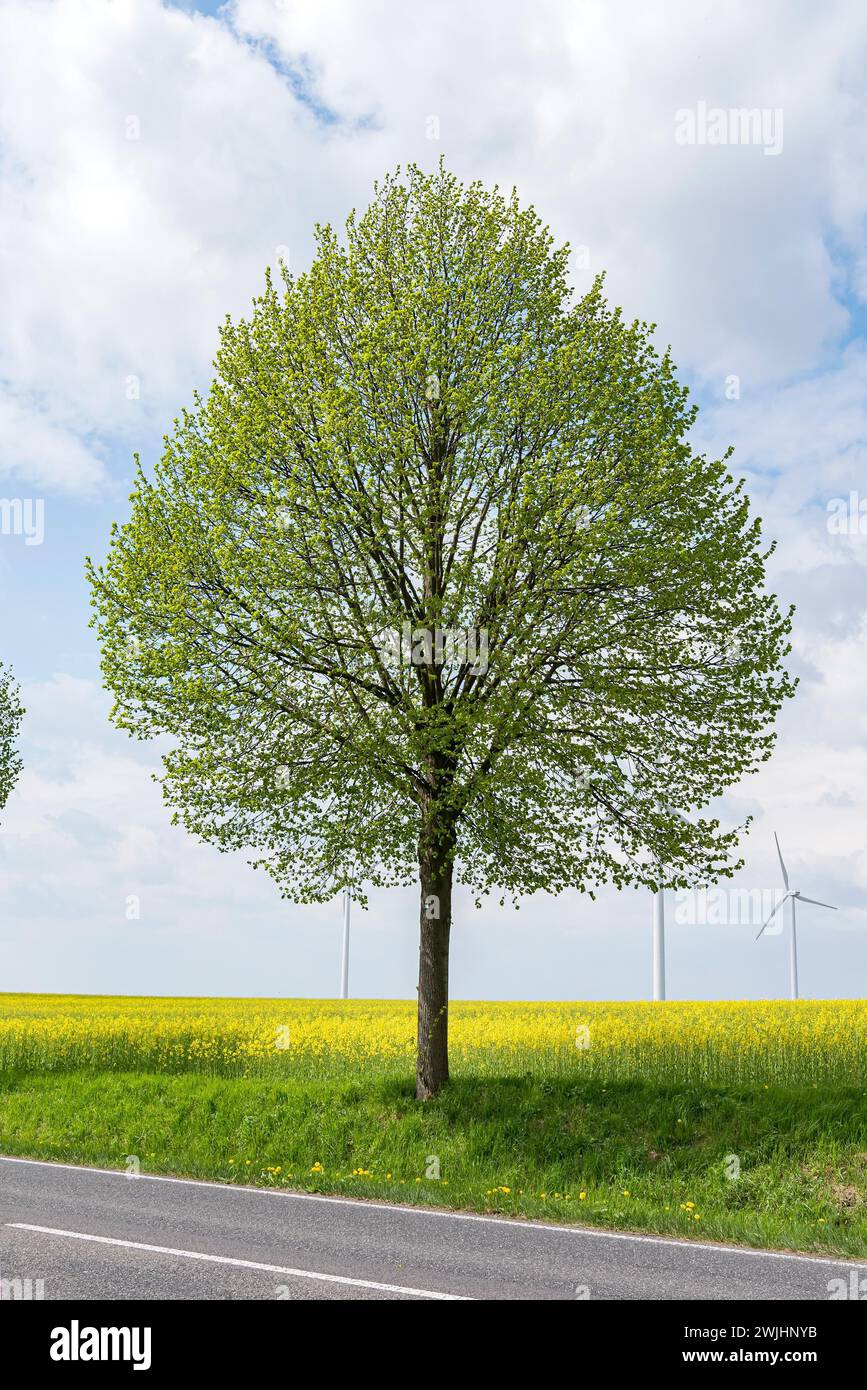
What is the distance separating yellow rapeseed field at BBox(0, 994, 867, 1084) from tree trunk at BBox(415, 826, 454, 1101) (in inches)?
102

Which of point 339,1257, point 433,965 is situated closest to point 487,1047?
point 433,965

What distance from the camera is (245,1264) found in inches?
415

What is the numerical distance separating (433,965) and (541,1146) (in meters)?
3.78

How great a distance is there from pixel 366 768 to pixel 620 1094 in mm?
7094

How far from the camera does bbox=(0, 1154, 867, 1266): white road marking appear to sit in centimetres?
1227

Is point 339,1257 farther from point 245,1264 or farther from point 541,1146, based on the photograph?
point 541,1146

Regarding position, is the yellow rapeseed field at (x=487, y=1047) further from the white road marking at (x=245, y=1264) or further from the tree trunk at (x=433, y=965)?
the white road marking at (x=245, y=1264)

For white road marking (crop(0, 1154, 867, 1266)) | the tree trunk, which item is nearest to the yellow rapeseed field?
the tree trunk

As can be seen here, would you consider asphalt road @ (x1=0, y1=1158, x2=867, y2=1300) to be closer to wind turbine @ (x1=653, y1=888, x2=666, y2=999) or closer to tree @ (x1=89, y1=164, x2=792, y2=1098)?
tree @ (x1=89, y1=164, x2=792, y2=1098)

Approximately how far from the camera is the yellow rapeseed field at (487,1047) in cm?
2095
